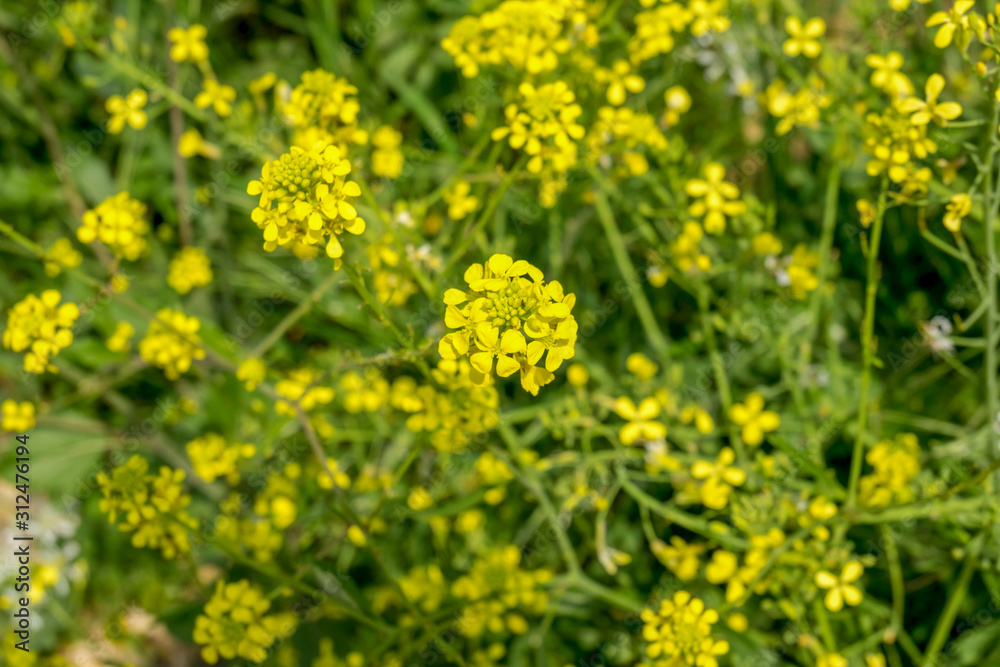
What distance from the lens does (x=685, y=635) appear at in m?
1.74

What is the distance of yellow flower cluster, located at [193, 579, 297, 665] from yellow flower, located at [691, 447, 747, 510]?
110 centimetres

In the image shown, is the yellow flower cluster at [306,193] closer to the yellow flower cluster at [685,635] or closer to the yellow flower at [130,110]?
the yellow flower at [130,110]

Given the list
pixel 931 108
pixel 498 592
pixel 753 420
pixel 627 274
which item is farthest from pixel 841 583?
pixel 931 108

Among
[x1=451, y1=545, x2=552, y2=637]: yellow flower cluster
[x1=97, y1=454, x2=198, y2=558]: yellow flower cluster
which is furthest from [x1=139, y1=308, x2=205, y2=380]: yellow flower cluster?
[x1=451, y1=545, x2=552, y2=637]: yellow flower cluster

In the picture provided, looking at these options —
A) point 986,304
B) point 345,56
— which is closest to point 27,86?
point 345,56

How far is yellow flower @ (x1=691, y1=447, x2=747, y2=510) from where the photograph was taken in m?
1.94

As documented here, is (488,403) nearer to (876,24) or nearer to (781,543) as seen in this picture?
(781,543)

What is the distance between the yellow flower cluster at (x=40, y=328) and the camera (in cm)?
182

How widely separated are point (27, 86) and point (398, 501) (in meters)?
2.33

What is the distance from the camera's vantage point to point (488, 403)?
1.81 meters

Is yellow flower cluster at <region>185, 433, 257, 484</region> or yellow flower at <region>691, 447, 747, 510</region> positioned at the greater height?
yellow flower at <region>691, 447, 747, 510</region>

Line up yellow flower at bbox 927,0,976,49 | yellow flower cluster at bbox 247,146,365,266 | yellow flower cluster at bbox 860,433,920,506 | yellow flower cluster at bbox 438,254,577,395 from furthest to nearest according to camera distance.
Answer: yellow flower cluster at bbox 860,433,920,506 < yellow flower at bbox 927,0,976,49 < yellow flower cluster at bbox 247,146,365,266 < yellow flower cluster at bbox 438,254,577,395

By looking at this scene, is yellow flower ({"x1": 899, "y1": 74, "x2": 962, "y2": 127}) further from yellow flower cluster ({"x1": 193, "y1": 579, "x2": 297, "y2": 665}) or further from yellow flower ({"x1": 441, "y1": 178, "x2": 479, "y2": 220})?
yellow flower cluster ({"x1": 193, "y1": 579, "x2": 297, "y2": 665})

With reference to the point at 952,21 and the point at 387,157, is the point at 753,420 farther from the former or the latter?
the point at 387,157
